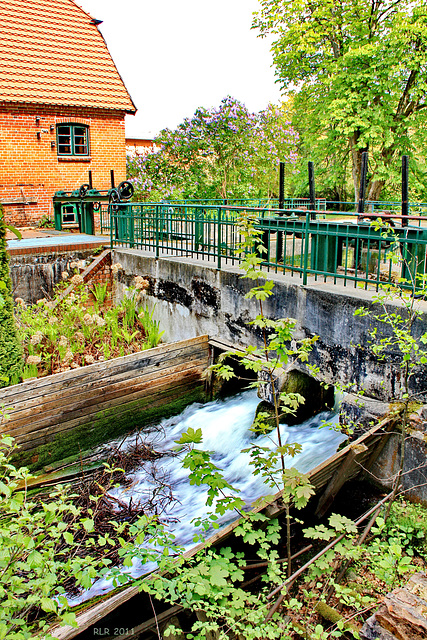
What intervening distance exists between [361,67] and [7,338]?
52.6 feet

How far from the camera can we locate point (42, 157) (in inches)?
556

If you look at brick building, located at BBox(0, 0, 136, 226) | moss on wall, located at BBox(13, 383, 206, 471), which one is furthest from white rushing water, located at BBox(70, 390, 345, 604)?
brick building, located at BBox(0, 0, 136, 226)

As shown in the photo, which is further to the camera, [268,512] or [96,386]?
[96,386]

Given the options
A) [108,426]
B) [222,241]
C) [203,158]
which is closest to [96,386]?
[108,426]

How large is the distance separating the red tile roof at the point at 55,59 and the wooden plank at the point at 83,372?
10.5 m

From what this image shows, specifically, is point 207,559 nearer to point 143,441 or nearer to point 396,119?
point 143,441

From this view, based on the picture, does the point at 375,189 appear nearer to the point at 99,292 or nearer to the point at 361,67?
the point at 361,67

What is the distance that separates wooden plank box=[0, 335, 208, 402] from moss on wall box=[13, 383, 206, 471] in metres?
0.59

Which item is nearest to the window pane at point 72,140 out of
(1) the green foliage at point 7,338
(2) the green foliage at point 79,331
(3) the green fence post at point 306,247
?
(2) the green foliage at point 79,331

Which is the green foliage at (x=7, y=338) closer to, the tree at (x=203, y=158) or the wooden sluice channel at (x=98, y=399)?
the wooden sluice channel at (x=98, y=399)

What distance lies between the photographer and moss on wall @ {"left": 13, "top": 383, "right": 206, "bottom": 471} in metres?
5.55

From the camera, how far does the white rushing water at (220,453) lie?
4.90 m

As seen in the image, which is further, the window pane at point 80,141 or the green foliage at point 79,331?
the window pane at point 80,141

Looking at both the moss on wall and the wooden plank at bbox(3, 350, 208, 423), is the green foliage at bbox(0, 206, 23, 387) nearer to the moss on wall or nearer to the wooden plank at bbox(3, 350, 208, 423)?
the wooden plank at bbox(3, 350, 208, 423)
